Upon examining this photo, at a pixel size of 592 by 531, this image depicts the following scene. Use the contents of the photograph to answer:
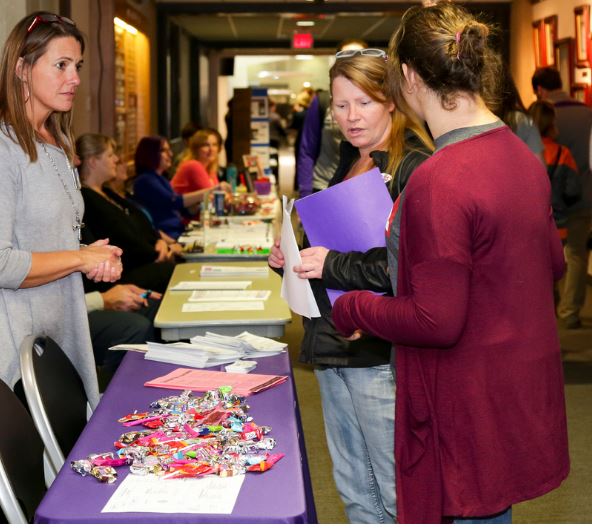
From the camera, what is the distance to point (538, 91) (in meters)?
6.50

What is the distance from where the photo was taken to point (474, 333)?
1648mm

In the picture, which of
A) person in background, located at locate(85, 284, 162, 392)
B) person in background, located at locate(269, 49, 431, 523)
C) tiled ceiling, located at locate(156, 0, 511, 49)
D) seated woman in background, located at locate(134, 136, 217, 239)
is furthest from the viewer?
tiled ceiling, located at locate(156, 0, 511, 49)

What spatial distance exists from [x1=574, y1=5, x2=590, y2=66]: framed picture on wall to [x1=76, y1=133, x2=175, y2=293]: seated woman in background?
5005mm

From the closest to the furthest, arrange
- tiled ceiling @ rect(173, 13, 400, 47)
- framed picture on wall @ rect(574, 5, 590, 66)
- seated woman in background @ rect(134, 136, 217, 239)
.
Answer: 1. seated woman in background @ rect(134, 136, 217, 239)
2. framed picture on wall @ rect(574, 5, 590, 66)
3. tiled ceiling @ rect(173, 13, 400, 47)

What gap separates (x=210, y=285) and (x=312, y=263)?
183 cm

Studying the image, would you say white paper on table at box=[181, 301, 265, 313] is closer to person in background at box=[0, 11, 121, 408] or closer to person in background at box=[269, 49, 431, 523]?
person in background at box=[0, 11, 121, 408]

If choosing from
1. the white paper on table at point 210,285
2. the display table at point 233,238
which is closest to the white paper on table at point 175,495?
the white paper on table at point 210,285

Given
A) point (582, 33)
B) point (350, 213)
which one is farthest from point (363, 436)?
point (582, 33)

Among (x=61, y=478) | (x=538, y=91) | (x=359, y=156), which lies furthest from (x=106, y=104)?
(x=61, y=478)

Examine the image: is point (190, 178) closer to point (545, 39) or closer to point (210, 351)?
point (545, 39)

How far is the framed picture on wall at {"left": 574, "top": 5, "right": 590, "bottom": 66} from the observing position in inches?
333

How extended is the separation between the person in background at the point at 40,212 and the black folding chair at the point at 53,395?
0.11 m

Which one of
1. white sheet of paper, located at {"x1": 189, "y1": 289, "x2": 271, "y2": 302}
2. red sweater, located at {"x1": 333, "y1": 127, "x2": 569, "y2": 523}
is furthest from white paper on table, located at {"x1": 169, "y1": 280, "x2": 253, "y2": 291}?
red sweater, located at {"x1": 333, "y1": 127, "x2": 569, "y2": 523}

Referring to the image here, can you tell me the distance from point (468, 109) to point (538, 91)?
5.09 meters
